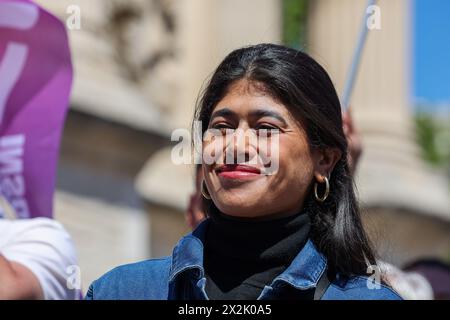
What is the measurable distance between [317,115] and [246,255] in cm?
40

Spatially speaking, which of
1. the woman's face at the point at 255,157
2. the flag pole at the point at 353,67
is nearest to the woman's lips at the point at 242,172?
the woman's face at the point at 255,157

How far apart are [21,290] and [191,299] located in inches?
28.8

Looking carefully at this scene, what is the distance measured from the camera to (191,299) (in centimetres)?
319

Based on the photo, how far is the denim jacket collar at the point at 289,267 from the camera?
3.18 metres

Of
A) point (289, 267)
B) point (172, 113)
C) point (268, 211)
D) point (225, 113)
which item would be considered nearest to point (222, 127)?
point (225, 113)

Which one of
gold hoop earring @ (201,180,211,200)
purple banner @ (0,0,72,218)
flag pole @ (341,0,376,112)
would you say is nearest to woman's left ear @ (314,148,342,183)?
gold hoop earring @ (201,180,211,200)

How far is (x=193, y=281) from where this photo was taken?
323 centimetres

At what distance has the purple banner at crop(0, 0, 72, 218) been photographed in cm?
482

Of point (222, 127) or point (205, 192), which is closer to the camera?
point (222, 127)

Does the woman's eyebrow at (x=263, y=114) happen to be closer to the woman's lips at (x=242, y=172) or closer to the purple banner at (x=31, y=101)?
the woman's lips at (x=242, y=172)

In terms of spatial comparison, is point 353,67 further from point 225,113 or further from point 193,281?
point 193,281

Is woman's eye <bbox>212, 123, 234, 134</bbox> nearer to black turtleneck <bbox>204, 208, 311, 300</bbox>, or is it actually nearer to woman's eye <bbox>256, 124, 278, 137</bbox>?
woman's eye <bbox>256, 124, 278, 137</bbox>
